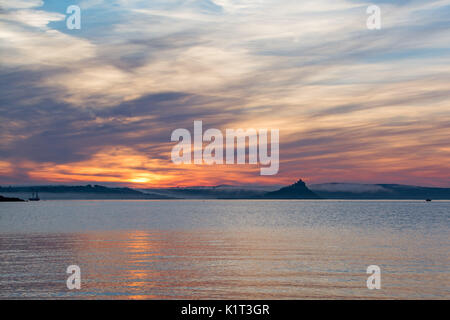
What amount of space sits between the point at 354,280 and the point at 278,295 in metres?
7.53

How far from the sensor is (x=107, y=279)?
110 feet

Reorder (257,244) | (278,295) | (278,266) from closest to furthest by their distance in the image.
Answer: (278,295)
(278,266)
(257,244)

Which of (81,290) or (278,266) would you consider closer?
(81,290)

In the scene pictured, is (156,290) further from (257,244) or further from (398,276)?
(257,244)

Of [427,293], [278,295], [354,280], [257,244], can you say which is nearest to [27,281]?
[278,295]

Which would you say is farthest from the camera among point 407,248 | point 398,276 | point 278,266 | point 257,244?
point 257,244

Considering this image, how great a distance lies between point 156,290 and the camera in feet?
98.9

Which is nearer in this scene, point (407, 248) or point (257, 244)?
point (407, 248)

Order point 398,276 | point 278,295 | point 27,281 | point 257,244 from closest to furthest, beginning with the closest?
point 278,295, point 27,281, point 398,276, point 257,244


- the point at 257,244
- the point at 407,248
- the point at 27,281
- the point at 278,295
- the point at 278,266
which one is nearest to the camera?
the point at 278,295
